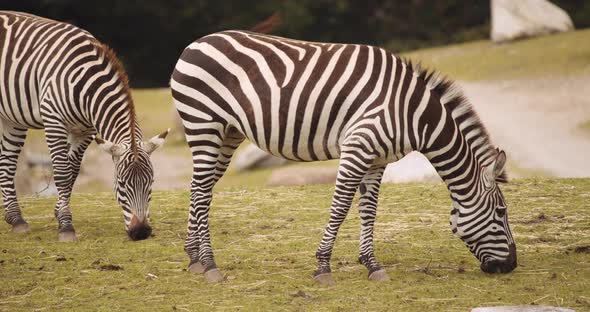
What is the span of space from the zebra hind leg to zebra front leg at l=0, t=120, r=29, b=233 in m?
2.36

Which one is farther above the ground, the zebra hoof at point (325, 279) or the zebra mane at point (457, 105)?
the zebra mane at point (457, 105)

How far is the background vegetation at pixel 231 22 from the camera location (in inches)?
1030

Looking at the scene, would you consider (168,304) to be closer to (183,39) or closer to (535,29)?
(535,29)

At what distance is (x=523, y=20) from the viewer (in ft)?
65.2

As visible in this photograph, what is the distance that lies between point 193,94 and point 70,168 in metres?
2.07

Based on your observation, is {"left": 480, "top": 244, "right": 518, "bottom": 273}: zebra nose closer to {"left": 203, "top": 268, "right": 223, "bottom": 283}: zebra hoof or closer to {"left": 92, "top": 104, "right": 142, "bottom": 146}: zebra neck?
{"left": 203, "top": 268, "right": 223, "bottom": 283}: zebra hoof

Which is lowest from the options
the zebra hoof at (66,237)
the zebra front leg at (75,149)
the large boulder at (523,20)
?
the large boulder at (523,20)

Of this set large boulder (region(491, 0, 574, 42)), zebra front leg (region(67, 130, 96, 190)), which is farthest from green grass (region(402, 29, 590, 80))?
zebra front leg (region(67, 130, 96, 190))

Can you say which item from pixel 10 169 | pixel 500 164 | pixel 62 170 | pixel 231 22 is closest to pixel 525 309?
pixel 500 164

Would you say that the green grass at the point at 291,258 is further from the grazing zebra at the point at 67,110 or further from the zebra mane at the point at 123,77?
the zebra mane at the point at 123,77

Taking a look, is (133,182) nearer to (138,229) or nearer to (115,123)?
(138,229)

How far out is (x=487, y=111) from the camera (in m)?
15.8

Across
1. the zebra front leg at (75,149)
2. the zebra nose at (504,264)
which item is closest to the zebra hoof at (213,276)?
the zebra nose at (504,264)

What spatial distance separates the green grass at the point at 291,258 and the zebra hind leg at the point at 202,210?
0.12m
